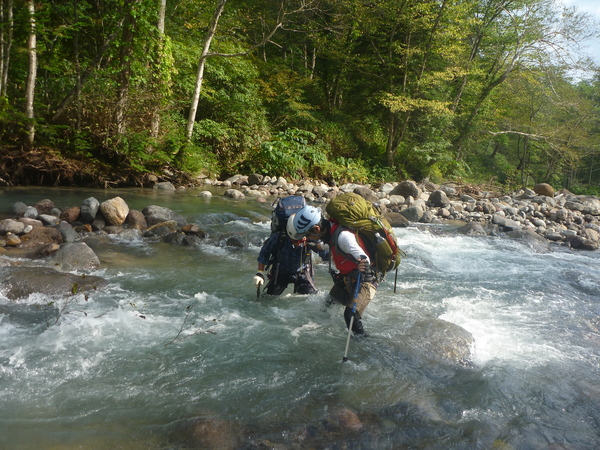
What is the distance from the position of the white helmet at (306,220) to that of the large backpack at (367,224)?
14cm

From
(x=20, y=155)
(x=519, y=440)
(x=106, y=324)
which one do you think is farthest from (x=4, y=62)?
(x=519, y=440)

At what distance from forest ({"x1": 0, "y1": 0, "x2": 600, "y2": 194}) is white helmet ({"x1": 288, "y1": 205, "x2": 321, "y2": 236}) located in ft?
32.8

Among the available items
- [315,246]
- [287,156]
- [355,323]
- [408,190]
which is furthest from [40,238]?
[408,190]

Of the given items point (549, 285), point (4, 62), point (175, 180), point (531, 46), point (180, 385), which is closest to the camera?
point (180, 385)

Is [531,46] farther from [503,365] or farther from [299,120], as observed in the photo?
[503,365]

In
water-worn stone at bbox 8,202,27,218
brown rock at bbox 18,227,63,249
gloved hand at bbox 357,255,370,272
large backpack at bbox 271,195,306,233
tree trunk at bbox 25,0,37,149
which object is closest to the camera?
gloved hand at bbox 357,255,370,272

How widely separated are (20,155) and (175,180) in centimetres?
494

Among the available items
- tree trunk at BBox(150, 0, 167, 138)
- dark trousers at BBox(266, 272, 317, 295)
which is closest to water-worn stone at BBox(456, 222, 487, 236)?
dark trousers at BBox(266, 272, 317, 295)

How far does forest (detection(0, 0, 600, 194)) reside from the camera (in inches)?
491

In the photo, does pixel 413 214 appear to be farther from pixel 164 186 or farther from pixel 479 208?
pixel 164 186

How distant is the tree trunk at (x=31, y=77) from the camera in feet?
35.8

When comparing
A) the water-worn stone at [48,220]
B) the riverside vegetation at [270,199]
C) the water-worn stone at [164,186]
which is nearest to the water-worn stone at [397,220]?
the riverside vegetation at [270,199]

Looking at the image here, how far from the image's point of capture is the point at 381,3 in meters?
21.2

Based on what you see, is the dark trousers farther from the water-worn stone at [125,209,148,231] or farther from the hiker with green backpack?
the water-worn stone at [125,209,148,231]
